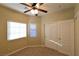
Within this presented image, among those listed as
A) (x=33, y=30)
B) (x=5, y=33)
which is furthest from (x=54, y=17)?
(x=5, y=33)

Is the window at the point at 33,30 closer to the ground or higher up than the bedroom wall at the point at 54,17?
closer to the ground

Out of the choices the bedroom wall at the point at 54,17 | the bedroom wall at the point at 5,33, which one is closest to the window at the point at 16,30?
the bedroom wall at the point at 5,33

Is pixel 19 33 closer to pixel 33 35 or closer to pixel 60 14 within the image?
pixel 33 35

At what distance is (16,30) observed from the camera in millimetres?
2100

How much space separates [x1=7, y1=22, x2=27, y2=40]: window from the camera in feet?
6.89

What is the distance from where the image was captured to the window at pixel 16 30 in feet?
6.89

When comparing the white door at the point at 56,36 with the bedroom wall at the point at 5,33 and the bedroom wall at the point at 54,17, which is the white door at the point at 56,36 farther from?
the bedroom wall at the point at 5,33

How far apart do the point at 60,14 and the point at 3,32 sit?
1.30 m

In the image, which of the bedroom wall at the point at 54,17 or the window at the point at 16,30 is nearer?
the window at the point at 16,30

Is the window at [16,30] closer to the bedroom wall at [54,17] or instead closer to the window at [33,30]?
the window at [33,30]

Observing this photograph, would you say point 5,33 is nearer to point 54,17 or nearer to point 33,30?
point 33,30

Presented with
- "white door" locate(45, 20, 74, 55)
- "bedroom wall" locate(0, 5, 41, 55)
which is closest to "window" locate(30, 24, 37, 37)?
"bedroom wall" locate(0, 5, 41, 55)

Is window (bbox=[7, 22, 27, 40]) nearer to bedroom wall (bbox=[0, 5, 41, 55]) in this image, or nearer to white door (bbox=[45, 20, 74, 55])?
bedroom wall (bbox=[0, 5, 41, 55])

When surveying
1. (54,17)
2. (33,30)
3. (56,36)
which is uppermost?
(54,17)
